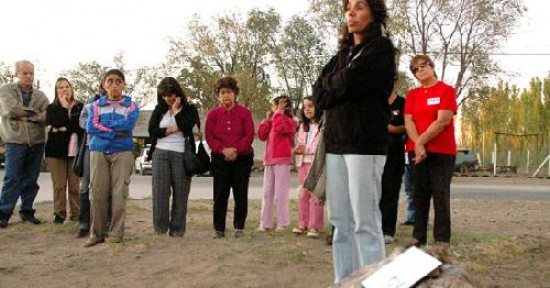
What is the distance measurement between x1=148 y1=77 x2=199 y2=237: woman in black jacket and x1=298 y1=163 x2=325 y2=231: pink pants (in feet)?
4.66

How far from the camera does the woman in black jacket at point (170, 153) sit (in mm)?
7016

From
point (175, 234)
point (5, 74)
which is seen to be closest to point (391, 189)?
point (175, 234)

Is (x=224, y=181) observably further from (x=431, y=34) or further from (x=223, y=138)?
(x=431, y=34)

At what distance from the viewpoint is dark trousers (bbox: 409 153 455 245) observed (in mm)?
5691

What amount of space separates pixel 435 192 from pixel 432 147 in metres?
0.43

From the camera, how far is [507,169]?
36281 millimetres

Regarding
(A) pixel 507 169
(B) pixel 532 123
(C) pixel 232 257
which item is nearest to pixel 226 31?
(A) pixel 507 169

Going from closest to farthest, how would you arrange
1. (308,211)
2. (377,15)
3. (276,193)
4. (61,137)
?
(377,15)
(308,211)
(276,193)
(61,137)

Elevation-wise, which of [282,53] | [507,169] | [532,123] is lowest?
[507,169]

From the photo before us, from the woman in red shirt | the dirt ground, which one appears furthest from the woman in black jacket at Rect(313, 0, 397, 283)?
the woman in red shirt

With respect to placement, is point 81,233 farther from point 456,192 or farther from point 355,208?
point 456,192

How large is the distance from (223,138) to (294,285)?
9.90 feet

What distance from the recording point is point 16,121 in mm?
8039

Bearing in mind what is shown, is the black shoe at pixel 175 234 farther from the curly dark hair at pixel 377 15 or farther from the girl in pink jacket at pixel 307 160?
the curly dark hair at pixel 377 15
